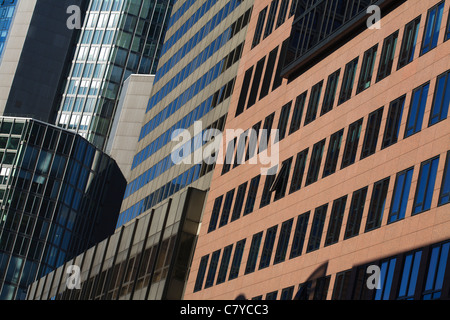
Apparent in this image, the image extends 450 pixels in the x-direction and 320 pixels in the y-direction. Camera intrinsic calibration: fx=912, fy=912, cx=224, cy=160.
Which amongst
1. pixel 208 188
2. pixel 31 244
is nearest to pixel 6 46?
pixel 31 244

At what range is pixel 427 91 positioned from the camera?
4334 centimetres

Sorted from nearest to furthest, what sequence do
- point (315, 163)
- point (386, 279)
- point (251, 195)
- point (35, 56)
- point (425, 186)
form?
point (425, 186) < point (386, 279) < point (315, 163) < point (251, 195) < point (35, 56)

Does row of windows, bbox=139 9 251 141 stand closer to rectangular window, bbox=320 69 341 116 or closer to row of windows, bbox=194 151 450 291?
row of windows, bbox=194 151 450 291

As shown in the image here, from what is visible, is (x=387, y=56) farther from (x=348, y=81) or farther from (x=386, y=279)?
(x=386, y=279)

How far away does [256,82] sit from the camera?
67.3m

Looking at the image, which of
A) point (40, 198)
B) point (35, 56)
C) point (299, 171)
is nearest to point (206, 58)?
point (299, 171)

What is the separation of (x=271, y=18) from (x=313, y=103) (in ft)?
46.2

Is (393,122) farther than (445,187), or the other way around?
(393,122)

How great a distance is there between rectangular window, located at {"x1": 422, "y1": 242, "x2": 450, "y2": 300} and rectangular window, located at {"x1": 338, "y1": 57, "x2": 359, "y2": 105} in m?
15.3

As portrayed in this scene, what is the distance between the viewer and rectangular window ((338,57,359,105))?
171 ft

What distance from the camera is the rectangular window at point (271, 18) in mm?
67875

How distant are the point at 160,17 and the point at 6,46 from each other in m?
30.6
